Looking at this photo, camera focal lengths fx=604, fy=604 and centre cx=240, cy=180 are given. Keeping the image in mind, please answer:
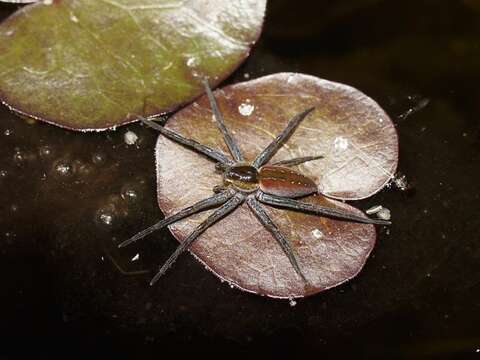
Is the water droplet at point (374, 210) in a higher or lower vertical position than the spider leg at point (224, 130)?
lower

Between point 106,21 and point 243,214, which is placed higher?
point 106,21

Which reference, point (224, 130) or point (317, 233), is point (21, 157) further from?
point (317, 233)

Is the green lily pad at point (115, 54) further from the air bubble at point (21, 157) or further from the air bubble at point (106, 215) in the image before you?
the air bubble at point (106, 215)

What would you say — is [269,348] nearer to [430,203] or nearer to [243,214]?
[243,214]

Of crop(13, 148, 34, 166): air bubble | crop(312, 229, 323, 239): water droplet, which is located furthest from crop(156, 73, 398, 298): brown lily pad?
crop(13, 148, 34, 166): air bubble

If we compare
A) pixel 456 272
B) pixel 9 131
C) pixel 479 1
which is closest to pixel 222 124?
pixel 9 131

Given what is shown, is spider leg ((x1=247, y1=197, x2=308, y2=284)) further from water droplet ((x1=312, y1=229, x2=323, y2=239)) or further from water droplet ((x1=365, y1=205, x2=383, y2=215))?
water droplet ((x1=365, y1=205, x2=383, y2=215))

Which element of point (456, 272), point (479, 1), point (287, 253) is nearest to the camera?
point (287, 253)

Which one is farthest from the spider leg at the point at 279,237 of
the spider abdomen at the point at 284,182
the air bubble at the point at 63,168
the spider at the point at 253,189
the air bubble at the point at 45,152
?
the air bubble at the point at 45,152

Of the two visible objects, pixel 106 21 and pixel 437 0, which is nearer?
pixel 106 21
